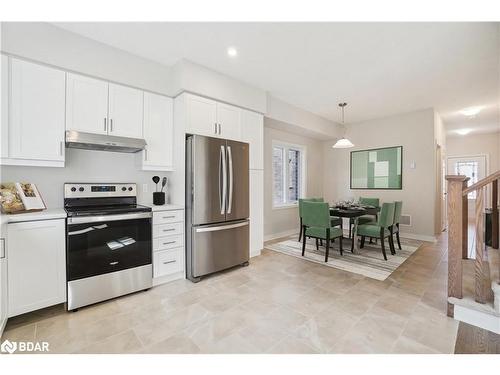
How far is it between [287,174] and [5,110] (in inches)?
182

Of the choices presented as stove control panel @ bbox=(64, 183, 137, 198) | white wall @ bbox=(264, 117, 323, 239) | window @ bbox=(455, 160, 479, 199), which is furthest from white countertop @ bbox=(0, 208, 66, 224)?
window @ bbox=(455, 160, 479, 199)

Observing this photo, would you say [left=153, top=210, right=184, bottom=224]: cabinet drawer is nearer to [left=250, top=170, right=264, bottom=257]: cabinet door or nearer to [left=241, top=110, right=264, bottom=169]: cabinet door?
[left=250, top=170, right=264, bottom=257]: cabinet door

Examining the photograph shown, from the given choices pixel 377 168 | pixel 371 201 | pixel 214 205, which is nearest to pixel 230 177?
pixel 214 205

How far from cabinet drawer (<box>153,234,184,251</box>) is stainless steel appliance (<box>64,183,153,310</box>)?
85 mm

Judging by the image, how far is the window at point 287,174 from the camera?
5230 millimetres

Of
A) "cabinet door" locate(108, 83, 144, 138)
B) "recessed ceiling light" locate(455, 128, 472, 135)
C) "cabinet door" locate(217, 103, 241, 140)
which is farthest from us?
"recessed ceiling light" locate(455, 128, 472, 135)

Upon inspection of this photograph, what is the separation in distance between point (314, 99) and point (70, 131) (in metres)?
3.78

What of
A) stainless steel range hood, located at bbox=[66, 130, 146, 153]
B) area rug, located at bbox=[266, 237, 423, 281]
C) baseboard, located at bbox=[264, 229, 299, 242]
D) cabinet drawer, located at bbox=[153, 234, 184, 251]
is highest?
stainless steel range hood, located at bbox=[66, 130, 146, 153]

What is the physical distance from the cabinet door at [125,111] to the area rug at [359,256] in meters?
2.96

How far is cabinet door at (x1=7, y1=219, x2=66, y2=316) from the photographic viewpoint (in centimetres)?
189

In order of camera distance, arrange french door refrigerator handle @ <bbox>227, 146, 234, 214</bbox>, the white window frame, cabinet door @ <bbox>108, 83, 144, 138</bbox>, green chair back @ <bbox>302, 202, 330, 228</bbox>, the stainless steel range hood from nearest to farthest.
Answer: the stainless steel range hood, cabinet door @ <bbox>108, 83, 144, 138</bbox>, french door refrigerator handle @ <bbox>227, 146, 234, 214</bbox>, green chair back @ <bbox>302, 202, 330, 228</bbox>, the white window frame

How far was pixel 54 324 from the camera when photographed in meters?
1.96
